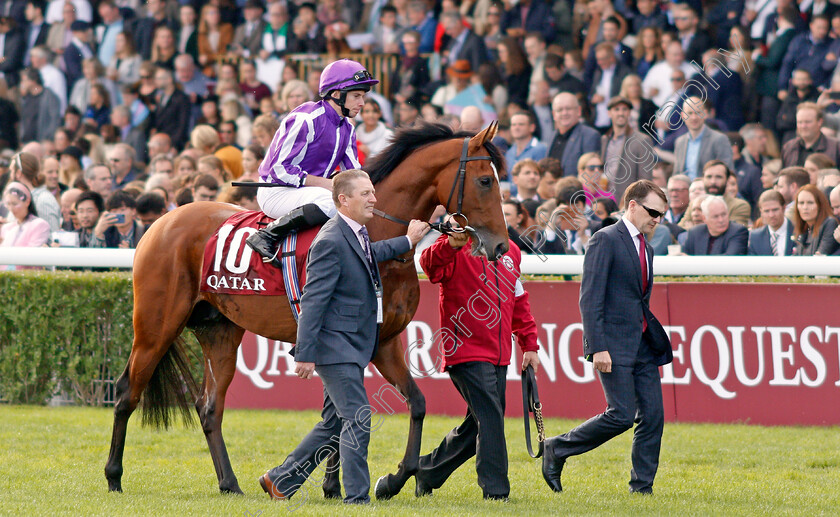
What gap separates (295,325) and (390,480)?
0.98m

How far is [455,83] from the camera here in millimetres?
12648

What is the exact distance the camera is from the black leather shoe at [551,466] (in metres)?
5.99

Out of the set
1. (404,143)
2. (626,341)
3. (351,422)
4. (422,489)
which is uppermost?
(404,143)

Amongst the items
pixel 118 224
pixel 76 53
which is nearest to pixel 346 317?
pixel 118 224

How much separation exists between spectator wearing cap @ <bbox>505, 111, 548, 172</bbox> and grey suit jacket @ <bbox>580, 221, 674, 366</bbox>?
498 cm

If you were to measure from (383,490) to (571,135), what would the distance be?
5799 millimetres

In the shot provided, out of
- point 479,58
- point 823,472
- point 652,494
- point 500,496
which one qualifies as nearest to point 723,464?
point 823,472

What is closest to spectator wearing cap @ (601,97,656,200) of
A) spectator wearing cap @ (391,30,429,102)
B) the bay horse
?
spectator wearing cap @ (391,30,429,102)

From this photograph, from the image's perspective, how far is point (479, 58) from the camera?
13.1m

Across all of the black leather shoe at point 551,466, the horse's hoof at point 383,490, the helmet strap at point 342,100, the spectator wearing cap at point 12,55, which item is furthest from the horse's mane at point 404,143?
the spectator wearing cap at point 12,55

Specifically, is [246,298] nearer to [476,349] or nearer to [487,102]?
[476,349]

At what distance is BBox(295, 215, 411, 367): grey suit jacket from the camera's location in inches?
197

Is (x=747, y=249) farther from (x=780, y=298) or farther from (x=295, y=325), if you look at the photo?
(x=295, y=325)

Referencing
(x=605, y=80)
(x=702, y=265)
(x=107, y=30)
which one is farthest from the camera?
(x=107, y=30)
